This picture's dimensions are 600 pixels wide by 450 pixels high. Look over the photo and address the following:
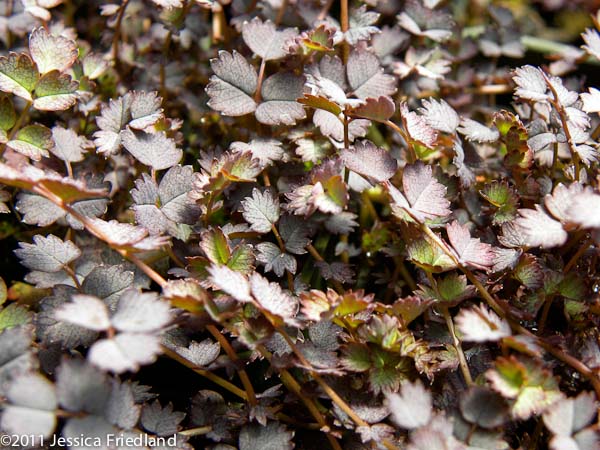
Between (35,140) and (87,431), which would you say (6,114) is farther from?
(87,431)

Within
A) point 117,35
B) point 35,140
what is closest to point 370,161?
point 35,140

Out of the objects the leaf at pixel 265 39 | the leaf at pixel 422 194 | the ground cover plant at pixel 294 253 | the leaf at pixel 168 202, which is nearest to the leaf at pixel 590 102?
the ground cover plant at pixel 294 253

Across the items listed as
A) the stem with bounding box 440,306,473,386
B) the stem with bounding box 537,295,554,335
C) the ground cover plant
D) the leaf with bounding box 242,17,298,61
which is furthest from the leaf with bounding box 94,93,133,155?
the stem with bounding box 537,295,554,335

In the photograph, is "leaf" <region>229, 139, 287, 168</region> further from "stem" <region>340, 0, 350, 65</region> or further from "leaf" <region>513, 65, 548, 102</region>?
"leaf" <region>513, 65, 548, 102</region>

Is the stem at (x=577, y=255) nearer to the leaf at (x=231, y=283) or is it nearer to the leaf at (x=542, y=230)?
the leaf at (x=542, y=230)

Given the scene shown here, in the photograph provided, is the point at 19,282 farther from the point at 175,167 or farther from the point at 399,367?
the point at 399,367

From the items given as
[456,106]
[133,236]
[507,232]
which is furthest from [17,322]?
[456,106]

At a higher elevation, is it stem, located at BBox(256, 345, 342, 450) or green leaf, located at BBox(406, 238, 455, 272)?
green leaf, located at BBox(406, 238, 455, 272)
